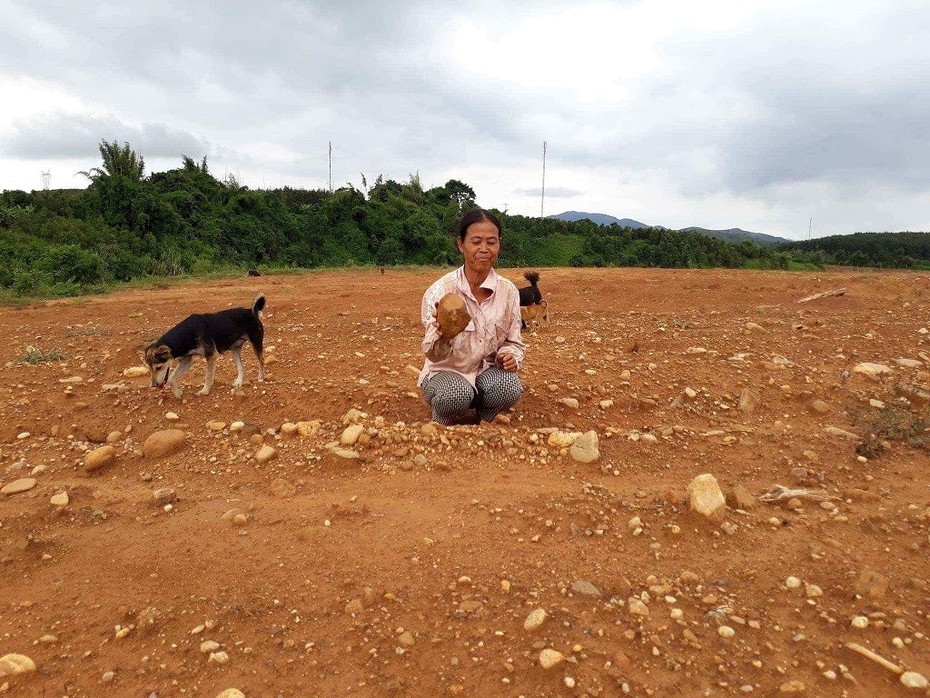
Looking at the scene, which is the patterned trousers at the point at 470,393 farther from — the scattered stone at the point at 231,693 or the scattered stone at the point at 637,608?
the scattered stone at the point at 231,693

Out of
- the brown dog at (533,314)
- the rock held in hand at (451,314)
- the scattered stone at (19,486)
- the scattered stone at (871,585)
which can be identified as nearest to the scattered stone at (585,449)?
the rock held in hand at (451,314)

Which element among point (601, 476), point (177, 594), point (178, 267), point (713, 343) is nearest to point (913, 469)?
point (601, 476)

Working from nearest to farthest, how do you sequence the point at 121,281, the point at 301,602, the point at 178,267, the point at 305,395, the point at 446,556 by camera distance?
1. the point at 301,602
2. the point at 446,556
3. the point at 305,395
4. the point at 121,281
5. the point at 178,267

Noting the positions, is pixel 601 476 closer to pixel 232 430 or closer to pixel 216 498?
pixel 216 498

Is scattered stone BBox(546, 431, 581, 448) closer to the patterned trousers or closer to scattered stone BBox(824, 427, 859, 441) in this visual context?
the patterned trousers

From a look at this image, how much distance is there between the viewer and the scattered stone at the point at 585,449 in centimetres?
337

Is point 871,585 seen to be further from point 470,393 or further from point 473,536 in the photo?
point 470,393

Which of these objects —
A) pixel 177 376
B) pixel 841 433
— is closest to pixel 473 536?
pixel 841 433

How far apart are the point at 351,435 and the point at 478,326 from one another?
1.07 metres

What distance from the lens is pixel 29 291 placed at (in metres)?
12.5

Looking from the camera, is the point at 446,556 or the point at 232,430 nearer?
the point at 446,556

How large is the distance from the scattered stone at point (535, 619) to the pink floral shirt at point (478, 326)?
1888mm

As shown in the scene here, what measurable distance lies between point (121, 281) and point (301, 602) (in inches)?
618

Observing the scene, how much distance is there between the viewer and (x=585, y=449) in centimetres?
341
